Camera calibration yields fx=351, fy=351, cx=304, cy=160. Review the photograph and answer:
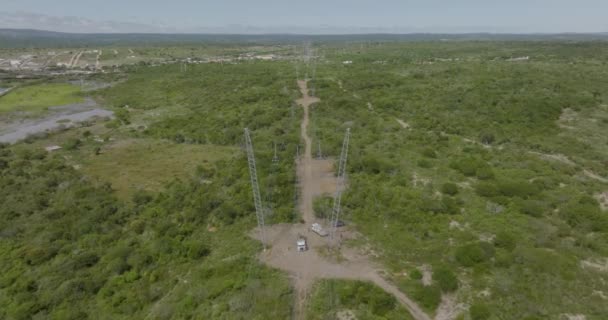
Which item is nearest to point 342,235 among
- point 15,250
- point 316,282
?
point 316,282

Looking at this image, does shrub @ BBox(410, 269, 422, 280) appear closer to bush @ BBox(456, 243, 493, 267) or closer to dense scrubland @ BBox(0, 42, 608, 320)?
dense scrubland @ BBox(0, 42, 608, 320)

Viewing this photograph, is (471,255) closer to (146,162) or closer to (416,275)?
(416,275)

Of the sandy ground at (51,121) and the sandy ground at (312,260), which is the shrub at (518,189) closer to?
the sandy ground at (312,260)

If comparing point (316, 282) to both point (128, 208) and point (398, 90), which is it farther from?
point (398, 90)

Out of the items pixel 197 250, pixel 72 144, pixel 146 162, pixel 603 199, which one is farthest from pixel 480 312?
pixel 72 144

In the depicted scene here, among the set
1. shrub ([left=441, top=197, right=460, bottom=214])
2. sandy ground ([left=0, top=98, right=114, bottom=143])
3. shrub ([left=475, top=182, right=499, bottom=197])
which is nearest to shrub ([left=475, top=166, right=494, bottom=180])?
shrub ([left=475, top=182, right=499, bottom=197])
